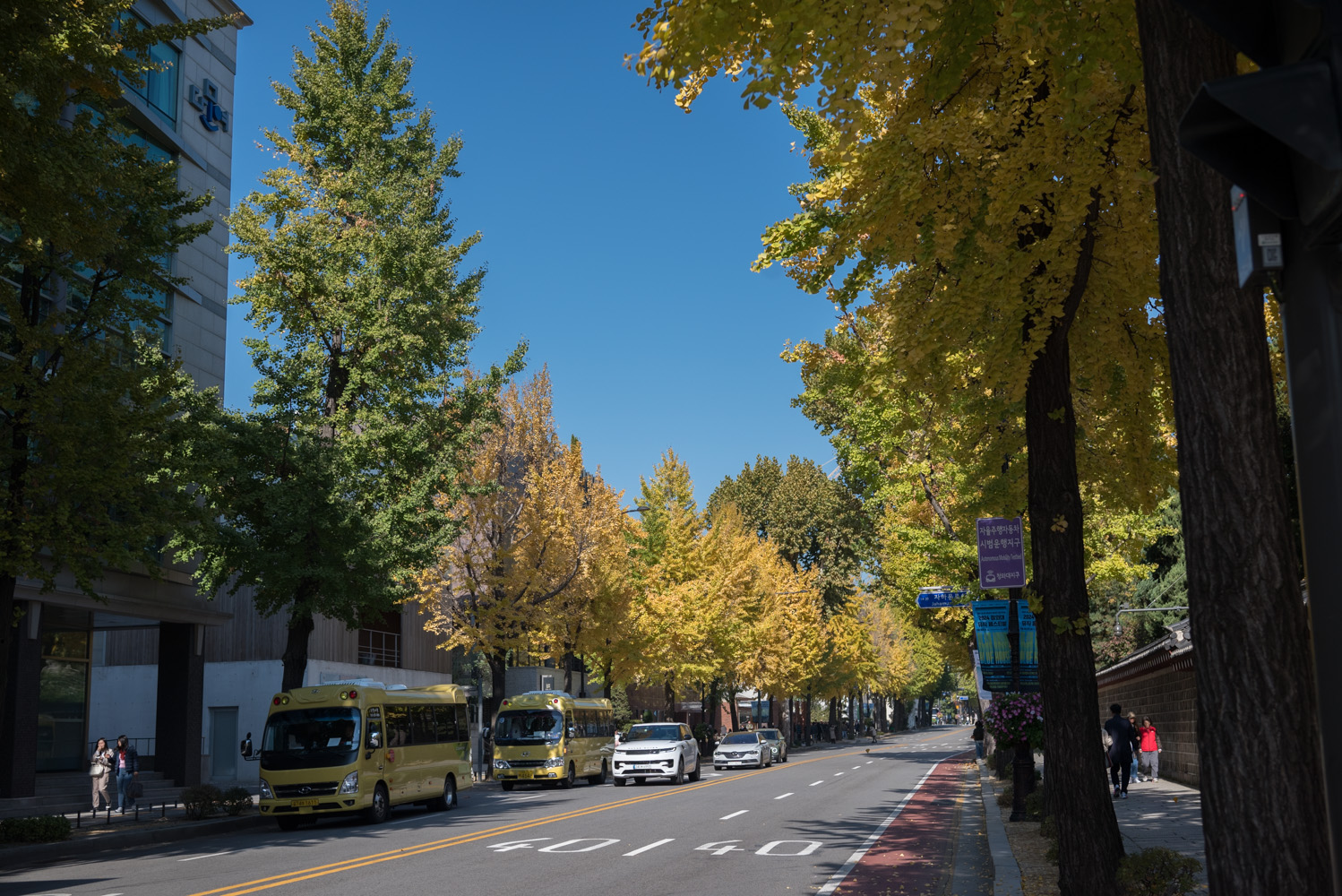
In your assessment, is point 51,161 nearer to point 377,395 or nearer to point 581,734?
point 377,395

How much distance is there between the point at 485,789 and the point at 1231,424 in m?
32.4

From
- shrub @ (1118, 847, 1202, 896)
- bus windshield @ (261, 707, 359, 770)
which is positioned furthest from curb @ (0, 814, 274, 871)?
shrub @ (1118, 847, 1202, 896)

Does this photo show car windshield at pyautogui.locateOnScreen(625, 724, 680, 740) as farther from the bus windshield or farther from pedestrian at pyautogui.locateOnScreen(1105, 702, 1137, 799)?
pedestrian at pyautogui.locateOnScreen(1105, 702, 1137, 799)

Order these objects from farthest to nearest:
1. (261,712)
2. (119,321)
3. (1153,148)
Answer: (261,712) → (119,321) → (1153,148)

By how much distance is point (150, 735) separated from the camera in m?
39.7

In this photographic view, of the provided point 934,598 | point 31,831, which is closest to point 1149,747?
point 934,598

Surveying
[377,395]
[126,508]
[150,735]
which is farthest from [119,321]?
[150,735]

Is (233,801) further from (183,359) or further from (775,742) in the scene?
(775,742)

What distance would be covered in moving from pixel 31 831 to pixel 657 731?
20217mm

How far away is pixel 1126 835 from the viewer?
15.3 metres

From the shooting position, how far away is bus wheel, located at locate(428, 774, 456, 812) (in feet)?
86.9

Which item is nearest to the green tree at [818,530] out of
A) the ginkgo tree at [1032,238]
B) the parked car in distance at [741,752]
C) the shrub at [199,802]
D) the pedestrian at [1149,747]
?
the parked car in distance at [741,752]

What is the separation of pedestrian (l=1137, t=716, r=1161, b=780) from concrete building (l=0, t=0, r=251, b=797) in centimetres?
2407

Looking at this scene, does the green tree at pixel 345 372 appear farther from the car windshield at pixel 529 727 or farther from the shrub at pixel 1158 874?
the shrub at pixel 1158 874
